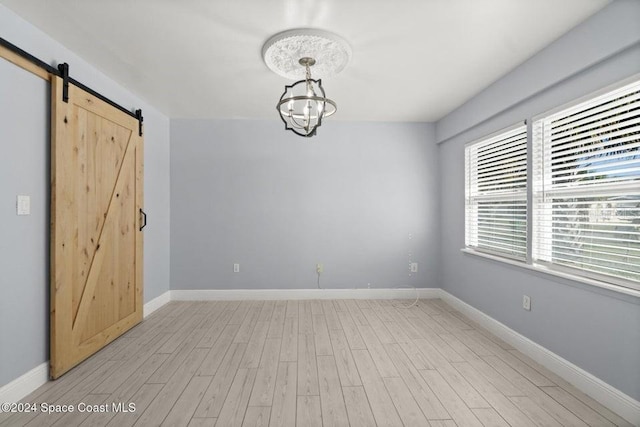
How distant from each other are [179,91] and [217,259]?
2187 millimetres

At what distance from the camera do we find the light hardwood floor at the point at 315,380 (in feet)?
6.07

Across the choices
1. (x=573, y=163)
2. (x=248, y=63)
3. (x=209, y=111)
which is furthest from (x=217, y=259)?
(x=573, y=163)

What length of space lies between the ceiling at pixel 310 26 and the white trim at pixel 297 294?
2555 millimetres

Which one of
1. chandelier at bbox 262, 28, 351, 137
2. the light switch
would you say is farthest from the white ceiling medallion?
the light switch

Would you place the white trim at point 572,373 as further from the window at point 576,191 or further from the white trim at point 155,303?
the white trim at point 155,303

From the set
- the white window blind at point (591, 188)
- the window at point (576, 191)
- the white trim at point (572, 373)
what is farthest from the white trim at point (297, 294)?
the white window blind at point (591, 188)

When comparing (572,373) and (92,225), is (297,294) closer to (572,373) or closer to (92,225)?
(92,225)

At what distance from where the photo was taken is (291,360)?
8.35 ft

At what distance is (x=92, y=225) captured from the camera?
8.79 feet

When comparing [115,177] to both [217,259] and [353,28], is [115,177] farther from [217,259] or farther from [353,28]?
[353,28]

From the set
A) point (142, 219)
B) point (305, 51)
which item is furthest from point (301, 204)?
point (305, 51)

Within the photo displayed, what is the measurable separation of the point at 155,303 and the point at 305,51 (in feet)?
11.2

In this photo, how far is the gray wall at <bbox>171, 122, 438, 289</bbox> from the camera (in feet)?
14.0

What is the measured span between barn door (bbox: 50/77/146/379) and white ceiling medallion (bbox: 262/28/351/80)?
1624mm
